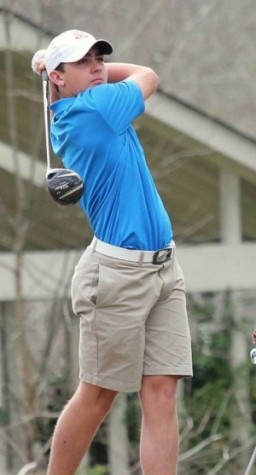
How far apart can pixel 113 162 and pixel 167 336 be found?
2.05ft

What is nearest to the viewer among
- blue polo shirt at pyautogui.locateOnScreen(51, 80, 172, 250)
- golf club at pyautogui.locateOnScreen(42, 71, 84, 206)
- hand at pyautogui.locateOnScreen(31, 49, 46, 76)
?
golf club at pyautogui.locateOnScreen(42, 71, 84, 206)

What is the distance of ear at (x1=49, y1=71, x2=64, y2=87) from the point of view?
509 centimetres

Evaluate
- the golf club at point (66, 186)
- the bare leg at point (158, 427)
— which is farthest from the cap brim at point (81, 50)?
the bare leg at point (158, 427)

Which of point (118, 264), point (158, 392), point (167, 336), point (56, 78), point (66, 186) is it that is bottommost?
point (158, 392)

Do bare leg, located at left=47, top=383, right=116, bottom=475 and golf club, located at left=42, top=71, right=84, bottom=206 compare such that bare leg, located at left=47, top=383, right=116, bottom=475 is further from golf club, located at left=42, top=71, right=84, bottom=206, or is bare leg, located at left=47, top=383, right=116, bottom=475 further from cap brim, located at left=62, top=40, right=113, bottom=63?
cap brim, located at left=62, top=40, right=113, bottom=63

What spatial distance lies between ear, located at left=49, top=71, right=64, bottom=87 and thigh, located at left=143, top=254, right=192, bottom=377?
72 centimetres

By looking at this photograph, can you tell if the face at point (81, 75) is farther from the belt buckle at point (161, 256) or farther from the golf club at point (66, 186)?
the belt buckle at point (161, 256)

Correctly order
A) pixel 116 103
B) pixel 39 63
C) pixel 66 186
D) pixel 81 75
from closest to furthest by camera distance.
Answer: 1. pixel 66 186
2. pixel 116 103
3. pixel 81 75
4. pixel 39 63

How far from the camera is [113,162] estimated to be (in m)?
4.98

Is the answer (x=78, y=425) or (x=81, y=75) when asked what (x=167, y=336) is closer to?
(x=78, y=425)

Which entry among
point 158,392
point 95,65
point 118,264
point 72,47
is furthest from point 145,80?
point 158,392

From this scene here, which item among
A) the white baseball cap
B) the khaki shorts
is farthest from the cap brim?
the khaki shorts

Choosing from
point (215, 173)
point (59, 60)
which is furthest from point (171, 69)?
point (59, 60)

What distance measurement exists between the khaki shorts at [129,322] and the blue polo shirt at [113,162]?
114mm
